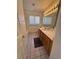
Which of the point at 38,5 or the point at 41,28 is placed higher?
the point at 38,5

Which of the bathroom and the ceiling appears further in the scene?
the ceiling

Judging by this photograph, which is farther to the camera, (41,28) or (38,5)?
(38,5)

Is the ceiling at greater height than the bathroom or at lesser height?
greater

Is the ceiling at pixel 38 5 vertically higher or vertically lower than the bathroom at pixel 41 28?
higher

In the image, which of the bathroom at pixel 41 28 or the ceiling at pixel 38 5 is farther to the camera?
the ceiling at pixel 38 5
